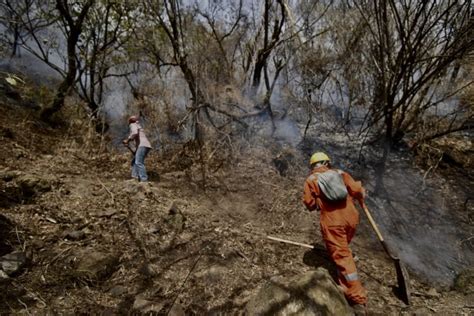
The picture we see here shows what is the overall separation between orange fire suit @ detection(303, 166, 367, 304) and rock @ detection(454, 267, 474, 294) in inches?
59.8

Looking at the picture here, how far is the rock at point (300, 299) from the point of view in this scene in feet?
8.77

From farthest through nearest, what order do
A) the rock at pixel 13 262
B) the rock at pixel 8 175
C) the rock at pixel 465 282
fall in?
the rock at pixel 8 175
the rock at pixel 465 282
the rock at pixel 13 262

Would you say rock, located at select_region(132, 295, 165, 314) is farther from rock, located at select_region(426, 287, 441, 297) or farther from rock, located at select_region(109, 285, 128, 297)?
rock, located at select_region(426, 287, 441, 297)

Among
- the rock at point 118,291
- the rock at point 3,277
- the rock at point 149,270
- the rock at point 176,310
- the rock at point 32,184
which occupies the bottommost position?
the rock at point 176,310

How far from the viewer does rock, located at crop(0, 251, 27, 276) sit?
2.92 meters

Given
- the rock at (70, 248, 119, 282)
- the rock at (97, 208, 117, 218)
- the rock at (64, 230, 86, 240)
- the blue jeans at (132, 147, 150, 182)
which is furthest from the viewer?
the blue jeans at (132, 147, 150, 182)

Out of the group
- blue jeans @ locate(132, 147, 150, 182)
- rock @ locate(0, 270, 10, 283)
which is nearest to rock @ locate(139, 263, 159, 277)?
rock @ locate(0, 270, 10, 283)

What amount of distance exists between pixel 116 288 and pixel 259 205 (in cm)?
321

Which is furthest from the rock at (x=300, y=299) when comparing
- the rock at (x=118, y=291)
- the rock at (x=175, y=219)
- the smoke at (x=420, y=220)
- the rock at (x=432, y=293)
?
the smoke at (x=420, y=220)

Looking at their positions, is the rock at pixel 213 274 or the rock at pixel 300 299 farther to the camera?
the rock at pixel 213 274

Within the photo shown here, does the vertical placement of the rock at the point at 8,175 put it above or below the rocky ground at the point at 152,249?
above

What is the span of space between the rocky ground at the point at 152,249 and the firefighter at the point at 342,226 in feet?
1.30

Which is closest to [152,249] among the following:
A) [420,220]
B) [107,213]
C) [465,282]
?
[107,213]

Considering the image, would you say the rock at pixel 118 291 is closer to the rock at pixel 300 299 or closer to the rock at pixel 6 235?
the rock at pixel 6 235
